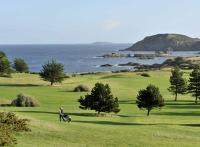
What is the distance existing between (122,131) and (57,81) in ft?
189

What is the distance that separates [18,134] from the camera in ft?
94.0

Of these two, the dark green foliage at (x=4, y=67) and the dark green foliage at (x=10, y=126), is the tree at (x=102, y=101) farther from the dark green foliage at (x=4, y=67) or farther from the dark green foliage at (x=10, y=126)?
the dark green foliage at (x=4, y=67)

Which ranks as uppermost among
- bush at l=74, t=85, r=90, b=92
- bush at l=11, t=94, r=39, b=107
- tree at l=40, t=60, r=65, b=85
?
tree at l=40, t=60, r=65, b=85

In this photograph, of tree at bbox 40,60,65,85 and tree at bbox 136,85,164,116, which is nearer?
tree at bbox 136,85,164,116

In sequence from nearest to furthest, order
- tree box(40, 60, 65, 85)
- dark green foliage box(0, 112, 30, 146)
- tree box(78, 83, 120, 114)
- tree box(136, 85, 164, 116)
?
dark green foliage box(0, 112, 30, 146) → tree box(78, 83, 120, 114) → tree box(136, 85, 164, 116) → tree box(40, 60, 65, 85)

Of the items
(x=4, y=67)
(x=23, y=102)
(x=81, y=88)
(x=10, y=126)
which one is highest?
(x=4, y=67)

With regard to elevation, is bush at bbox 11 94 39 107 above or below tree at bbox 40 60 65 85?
below

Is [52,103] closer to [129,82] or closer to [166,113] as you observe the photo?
[166,113]

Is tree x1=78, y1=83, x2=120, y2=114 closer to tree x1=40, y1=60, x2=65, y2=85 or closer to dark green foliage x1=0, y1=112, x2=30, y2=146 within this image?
dark green foliage x1=0, y1=112, x2=30, y2=146

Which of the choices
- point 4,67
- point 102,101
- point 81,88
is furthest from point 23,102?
point 4,67

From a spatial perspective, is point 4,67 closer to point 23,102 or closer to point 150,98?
point 23,102

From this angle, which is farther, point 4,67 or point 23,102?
point 4,67

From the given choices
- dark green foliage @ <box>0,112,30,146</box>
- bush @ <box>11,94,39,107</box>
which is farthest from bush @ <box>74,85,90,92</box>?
dark green foliage @ <box>0,112,30,146</box>

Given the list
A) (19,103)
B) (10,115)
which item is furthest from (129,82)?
(10,115)
